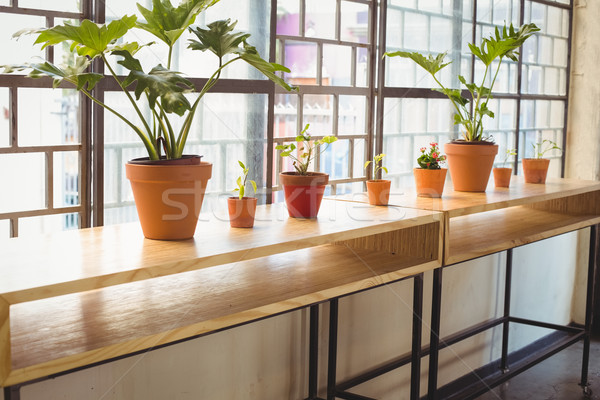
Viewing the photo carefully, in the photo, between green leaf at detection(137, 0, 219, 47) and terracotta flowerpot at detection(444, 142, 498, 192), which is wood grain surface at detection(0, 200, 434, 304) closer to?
green leaf at detection(137, 0, 219, 47)

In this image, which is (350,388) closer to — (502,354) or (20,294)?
(502,354)

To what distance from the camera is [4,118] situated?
2.15 meters

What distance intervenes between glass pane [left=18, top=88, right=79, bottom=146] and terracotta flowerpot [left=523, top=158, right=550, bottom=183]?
2.22 meters

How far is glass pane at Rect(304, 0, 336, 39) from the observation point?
10.0 ft

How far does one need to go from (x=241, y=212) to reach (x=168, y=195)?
294 millimetres

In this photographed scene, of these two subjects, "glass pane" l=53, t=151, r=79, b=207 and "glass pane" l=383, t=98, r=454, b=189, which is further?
"glass pane" l=383, t=98, r=454, b=189

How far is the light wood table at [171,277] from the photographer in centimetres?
161

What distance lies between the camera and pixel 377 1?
3348 mm

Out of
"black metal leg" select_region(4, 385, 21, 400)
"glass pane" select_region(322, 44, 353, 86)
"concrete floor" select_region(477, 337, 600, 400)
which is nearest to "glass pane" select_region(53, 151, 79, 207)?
"black metal leg" select_region(4, 385, 21, 400)

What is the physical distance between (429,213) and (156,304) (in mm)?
1068

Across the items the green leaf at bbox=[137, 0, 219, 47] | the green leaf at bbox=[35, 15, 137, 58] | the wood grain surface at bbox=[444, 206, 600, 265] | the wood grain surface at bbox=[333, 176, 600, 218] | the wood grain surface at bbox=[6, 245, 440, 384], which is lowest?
the wood grain surface at bbox=[6, 245, 440, 384]

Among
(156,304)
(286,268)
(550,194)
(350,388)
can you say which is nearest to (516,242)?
(550,194)

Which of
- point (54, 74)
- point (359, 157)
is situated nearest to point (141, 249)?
point (54, 74)

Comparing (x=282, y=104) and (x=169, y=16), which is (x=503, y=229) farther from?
(x=169, y=16)
